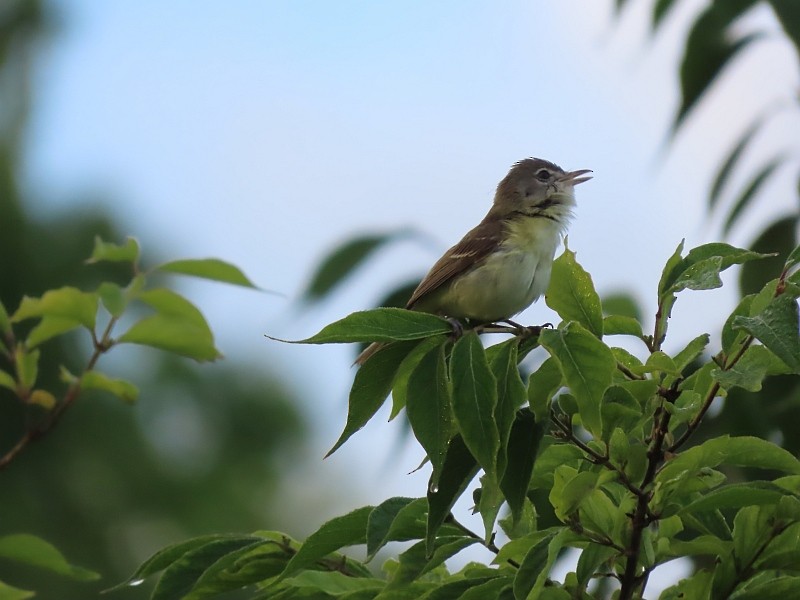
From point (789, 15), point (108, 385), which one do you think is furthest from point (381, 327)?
point (789, 15)

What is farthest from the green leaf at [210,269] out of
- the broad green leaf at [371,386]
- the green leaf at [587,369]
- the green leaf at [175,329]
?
the green leaf at [587,369]

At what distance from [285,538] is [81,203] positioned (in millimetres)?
16449

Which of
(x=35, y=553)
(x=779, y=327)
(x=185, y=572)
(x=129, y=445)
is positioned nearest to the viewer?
(x=779, y=327)

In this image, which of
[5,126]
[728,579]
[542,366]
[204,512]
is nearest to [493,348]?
[542,366]

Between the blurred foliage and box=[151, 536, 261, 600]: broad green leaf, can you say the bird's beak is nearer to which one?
box=[151, 536, 261, 600]: broad green leaf

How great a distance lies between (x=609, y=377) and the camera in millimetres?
1467

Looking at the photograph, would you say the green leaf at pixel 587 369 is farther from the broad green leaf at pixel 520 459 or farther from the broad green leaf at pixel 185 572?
→ the broad green leaf at pixel 185 572

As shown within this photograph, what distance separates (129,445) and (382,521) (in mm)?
16736

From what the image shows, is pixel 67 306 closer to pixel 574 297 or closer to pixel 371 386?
pixel 371 386

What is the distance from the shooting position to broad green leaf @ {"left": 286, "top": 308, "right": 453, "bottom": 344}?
1480mm

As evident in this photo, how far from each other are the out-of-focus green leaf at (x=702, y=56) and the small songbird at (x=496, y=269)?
689mm

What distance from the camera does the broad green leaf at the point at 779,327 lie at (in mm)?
1341

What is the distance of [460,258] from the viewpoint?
370cm

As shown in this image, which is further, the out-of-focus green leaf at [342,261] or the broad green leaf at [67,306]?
the out-of-focus green leaf at [342,261]
